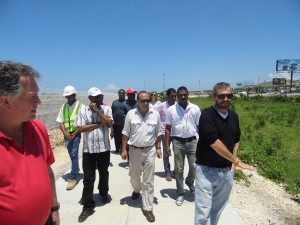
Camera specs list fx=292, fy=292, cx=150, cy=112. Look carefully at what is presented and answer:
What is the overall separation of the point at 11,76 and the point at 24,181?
660mm

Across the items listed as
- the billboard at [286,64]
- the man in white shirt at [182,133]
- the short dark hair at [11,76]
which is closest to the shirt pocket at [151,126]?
the man in white shirt at [182,133]

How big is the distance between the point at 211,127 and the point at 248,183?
13.2 ft

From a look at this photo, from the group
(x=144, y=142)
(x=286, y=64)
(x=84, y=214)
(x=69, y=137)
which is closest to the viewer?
(x=84, y=214)

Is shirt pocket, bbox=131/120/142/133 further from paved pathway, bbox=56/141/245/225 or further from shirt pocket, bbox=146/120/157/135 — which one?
paved pathway, bbox=56/141/245/225

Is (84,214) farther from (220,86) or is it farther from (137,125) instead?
(220,86)

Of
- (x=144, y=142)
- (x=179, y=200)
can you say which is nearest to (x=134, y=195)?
(x=179, y=200)

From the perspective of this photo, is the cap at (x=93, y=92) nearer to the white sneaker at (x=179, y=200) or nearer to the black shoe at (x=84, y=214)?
the black shoe at (x=84, y=214)

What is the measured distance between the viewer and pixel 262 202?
5.71 meters

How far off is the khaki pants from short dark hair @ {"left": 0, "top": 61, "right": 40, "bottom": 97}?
3095 mm

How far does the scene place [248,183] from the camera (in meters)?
6.73

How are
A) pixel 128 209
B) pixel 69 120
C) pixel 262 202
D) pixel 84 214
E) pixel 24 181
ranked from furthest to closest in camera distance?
pixel 69 120, pixel 262 202, pixel 128 209, pixel 84 214, pixel 24 181

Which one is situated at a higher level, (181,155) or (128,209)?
(181,155)

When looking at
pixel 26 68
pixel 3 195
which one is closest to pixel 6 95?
pixel 26 68

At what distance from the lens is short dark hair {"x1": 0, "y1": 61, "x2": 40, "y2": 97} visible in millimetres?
1803
